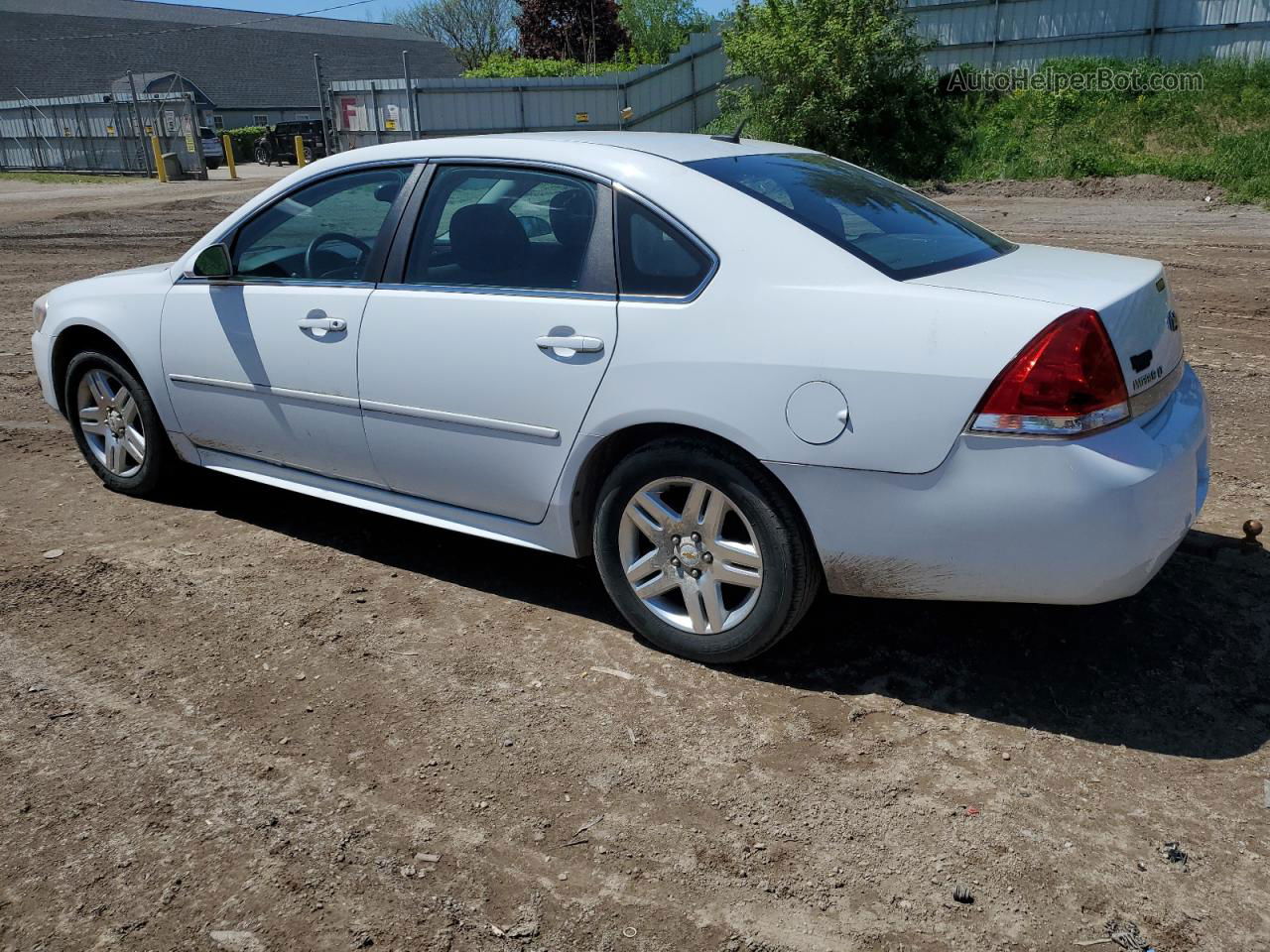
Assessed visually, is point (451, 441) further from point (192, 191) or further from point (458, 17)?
point (458, 17)

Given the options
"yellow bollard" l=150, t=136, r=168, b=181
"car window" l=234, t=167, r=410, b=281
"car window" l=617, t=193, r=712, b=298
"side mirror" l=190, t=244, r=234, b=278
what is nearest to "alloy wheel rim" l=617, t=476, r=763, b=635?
"car window" l=617, t=193, r=712, b=298

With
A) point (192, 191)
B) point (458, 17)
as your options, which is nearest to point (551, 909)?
point (192, 191)

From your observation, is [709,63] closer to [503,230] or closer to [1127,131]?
[1127,131]

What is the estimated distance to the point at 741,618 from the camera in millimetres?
3484

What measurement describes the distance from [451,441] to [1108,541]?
A: 85.7 inches

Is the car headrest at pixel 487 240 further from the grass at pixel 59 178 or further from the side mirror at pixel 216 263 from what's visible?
the grass at pixel 59 178

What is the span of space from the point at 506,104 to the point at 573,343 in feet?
79.0

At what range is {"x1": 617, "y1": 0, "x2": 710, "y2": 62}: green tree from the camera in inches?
2287

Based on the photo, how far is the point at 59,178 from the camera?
34219mm

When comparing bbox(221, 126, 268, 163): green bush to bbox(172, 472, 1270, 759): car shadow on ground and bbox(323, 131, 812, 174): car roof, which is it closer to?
bbox(323, 131, 812, 174): car roof

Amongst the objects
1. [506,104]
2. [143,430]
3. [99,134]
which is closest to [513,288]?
[143,430]

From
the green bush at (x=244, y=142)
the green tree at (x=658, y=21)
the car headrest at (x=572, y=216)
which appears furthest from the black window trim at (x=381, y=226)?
the green tree at (x=658, y=21)

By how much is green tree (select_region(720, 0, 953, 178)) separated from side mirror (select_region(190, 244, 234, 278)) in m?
17.8

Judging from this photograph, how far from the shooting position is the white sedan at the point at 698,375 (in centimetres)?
298
